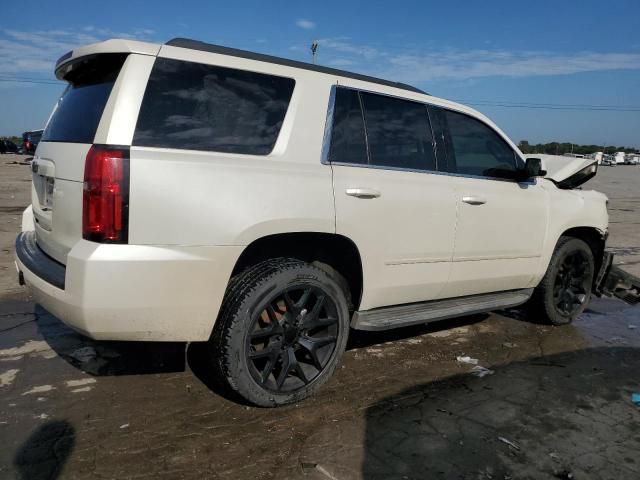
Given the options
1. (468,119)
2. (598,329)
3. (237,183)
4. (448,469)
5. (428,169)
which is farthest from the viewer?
(598,329)

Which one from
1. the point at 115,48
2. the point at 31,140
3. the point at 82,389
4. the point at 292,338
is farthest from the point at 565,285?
the point at 31,140

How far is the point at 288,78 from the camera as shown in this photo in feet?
10.4

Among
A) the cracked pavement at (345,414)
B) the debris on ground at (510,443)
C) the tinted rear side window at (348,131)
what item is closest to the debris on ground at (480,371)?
the cracked pavement at (345,414)

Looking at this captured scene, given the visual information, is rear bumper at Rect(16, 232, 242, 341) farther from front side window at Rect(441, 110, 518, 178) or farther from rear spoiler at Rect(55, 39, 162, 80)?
front side window at Rect(441, 110, 518, 178)

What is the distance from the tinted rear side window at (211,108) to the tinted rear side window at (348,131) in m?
0.37

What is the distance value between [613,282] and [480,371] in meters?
2.29

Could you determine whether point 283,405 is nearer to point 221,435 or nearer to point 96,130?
point 221,435

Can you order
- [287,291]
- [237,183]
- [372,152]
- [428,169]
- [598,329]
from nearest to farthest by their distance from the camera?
[237,183]
[287,291]
[372,152]
[428,169]
[598,329]

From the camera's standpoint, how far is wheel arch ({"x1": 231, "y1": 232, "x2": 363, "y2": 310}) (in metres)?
3.08

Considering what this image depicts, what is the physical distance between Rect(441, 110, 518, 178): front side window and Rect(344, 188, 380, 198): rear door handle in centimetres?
93

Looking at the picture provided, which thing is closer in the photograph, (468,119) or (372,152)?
(372,152)

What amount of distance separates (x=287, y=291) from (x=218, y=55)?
54.6 inches

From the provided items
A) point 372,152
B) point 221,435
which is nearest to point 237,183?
point 372,152

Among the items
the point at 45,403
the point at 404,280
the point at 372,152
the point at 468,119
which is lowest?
the point at 45,403
